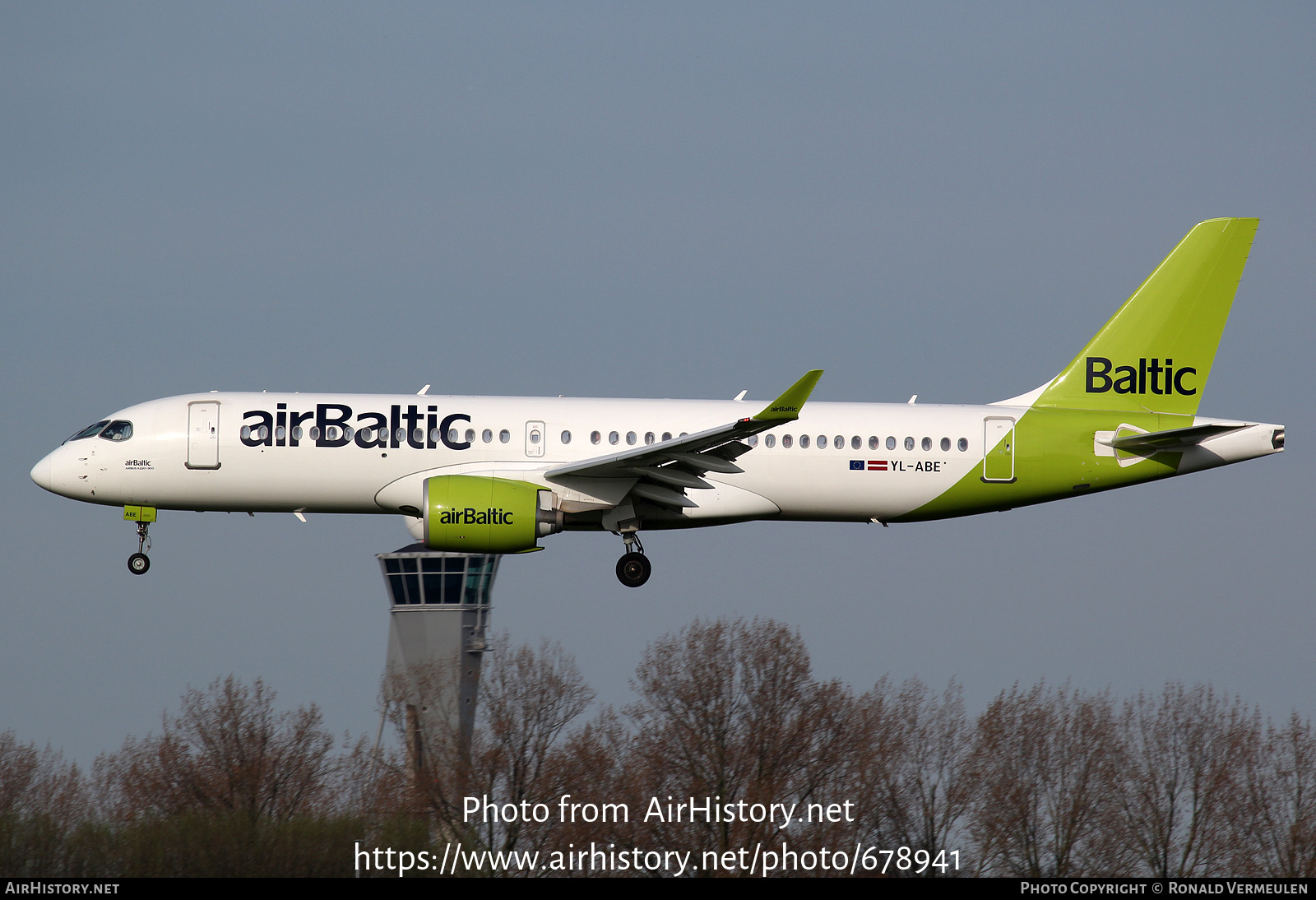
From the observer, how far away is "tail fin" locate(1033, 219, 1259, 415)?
3716 cm

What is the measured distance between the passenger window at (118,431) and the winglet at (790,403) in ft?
46.6

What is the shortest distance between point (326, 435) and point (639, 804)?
18.4 metres

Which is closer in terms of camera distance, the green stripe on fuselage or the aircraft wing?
the aircraft wing

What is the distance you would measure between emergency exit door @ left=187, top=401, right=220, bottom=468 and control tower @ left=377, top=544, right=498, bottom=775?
4135 cm

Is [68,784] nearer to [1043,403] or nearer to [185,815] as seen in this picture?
[185,815]

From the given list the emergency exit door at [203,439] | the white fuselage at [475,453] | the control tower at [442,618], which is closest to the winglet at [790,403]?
the white fuselage at [475,453]

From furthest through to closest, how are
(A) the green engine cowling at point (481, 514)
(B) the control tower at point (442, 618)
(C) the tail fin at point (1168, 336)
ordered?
(B) the control tower at point (442, 618)
(C) the tail fin at point (1168, 336)
(A) the green engine cowling at point (481, 514)

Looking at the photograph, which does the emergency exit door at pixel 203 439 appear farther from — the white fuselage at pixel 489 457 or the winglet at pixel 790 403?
the winglet at pixel 790 403

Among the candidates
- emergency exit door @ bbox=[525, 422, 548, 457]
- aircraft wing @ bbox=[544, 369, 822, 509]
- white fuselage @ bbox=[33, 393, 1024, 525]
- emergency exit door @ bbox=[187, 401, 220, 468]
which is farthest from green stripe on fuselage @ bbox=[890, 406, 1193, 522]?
emergency exit door @ bbox=[187, 401, 220, 468]

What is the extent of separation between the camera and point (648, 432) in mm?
34125

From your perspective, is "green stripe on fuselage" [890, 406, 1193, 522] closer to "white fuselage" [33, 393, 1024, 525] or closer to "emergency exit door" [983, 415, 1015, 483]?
"emergency exit door" [983, 415, 1015, 483]

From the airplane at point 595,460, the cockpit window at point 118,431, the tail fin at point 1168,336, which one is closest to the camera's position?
the airplane at point 595,460

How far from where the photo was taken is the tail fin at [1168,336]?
37.2 metres
